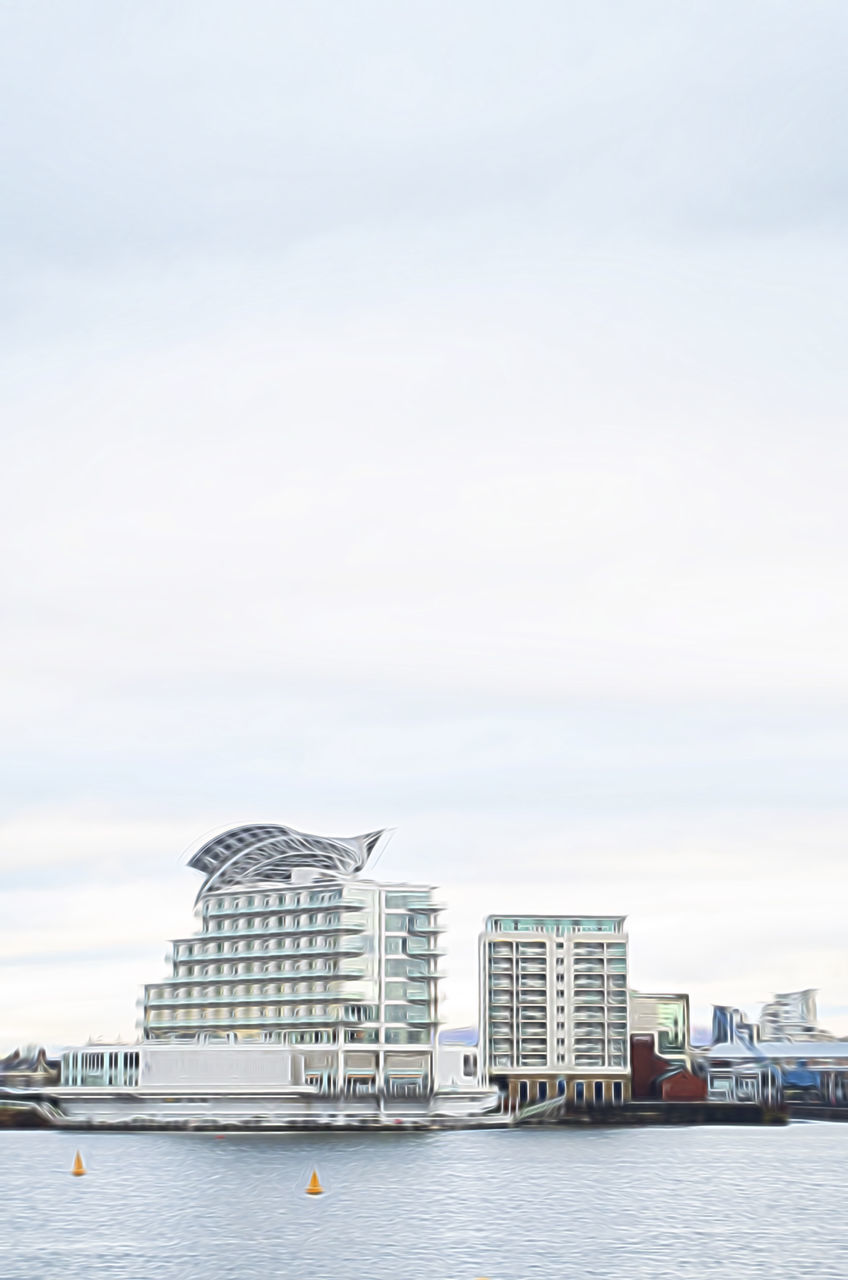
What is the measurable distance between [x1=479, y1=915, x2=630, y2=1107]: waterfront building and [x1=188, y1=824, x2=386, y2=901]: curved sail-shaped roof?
1819cm

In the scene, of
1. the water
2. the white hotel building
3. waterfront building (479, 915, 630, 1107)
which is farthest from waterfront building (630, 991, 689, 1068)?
the water

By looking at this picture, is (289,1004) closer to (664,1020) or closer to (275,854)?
(275,854)

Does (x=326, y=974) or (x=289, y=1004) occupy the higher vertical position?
(x=326, y=974)

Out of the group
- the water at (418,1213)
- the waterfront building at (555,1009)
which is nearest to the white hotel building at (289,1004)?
the waterfront building at (555,1009)

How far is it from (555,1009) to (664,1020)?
23915mm

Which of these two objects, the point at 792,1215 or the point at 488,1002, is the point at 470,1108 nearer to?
the point at 488,1002

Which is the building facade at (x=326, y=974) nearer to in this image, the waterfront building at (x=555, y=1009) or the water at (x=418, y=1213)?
the waterfront building at (x=555, y=1009)

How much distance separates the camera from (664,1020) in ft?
620

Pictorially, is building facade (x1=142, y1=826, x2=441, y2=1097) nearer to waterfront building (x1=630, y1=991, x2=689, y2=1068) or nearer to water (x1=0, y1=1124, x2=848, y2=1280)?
water (x1=0, y1=1124, x2=848, y2=1280)

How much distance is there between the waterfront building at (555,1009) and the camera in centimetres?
16750

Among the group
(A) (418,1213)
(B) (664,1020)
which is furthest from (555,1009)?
(A) (418,1213)

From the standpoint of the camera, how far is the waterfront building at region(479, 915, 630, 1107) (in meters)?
168

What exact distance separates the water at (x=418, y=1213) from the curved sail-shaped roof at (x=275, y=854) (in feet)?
110

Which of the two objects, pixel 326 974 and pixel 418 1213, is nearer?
pixel 418 1213
